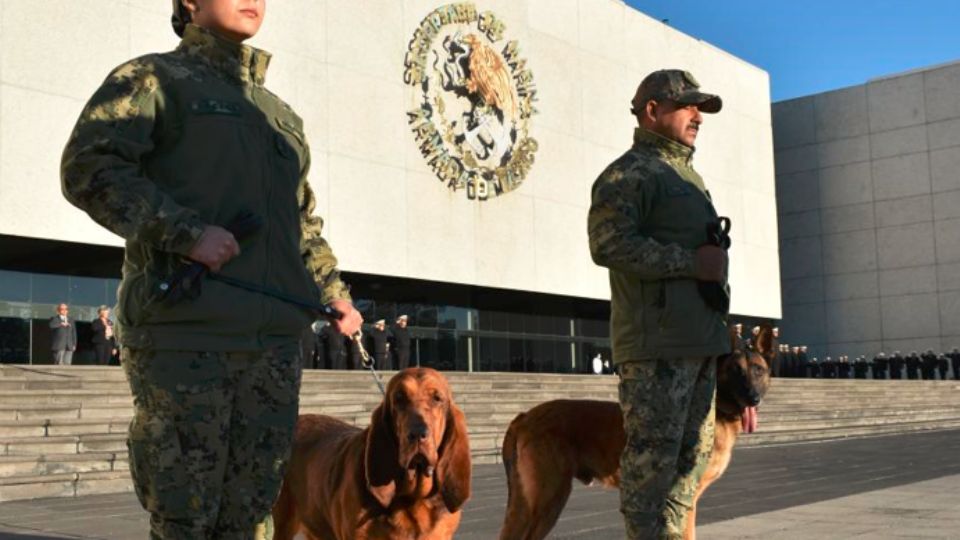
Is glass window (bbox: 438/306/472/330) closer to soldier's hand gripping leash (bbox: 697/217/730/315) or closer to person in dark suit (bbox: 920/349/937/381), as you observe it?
person in dark suit (bbox: 920/349/937/381)

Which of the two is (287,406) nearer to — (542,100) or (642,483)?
(642,483)

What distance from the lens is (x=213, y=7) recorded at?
2.91m

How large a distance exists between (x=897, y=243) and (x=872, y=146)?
4.76 meters

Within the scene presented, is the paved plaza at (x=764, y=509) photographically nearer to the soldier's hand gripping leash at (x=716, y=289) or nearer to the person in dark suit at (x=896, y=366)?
the soldier's hand gripping leash at (x=716, y=289)

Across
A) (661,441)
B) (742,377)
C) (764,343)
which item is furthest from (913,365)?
(661,441)

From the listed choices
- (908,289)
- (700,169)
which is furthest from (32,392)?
(908,289)

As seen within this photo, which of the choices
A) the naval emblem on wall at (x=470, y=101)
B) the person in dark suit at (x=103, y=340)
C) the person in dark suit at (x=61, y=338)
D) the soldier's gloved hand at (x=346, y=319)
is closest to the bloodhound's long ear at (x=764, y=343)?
the soldier's gloved hand at (x=346, y=319)

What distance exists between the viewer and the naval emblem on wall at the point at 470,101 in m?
30.9

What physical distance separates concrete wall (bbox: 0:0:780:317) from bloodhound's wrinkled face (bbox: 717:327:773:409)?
19.5 meters

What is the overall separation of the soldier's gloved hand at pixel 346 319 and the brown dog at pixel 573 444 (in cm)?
226

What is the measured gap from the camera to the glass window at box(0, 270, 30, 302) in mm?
24766

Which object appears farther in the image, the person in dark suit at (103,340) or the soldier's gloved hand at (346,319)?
the person in dark suit at (103,340)

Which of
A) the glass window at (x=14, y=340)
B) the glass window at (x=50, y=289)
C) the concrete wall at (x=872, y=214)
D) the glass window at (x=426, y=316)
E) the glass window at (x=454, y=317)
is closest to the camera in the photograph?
the glass window at (x=14, y=340)

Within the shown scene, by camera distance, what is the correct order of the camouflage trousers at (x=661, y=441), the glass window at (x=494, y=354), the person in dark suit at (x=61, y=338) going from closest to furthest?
the camouflage trousers at (x=661, y=441) < the person in dark suit at (x=61, y=338) < the glass window at (x=494, y=354)
